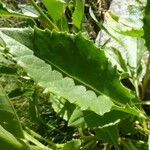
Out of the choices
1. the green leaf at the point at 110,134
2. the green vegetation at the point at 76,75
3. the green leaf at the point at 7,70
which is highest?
the green vegetation at the point at 76,75

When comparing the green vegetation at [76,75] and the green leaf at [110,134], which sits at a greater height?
the green vegetation at [76,75]

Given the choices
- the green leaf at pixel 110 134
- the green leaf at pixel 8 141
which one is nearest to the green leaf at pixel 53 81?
the green leaf at pixel 8 141

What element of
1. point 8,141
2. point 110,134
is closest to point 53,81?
point 8,141

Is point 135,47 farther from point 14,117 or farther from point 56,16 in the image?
point 14,117

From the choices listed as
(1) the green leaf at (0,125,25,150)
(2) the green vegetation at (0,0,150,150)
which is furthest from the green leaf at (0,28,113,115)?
(1) the green leaf at (0,125,25,150)

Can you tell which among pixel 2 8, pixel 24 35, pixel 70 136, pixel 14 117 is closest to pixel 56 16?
pixel 2 8

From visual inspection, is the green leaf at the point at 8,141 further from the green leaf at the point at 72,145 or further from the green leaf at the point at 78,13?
the green leaf at the point at 78,13

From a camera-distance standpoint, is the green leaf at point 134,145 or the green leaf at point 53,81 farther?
the green leaf at point 134,145
